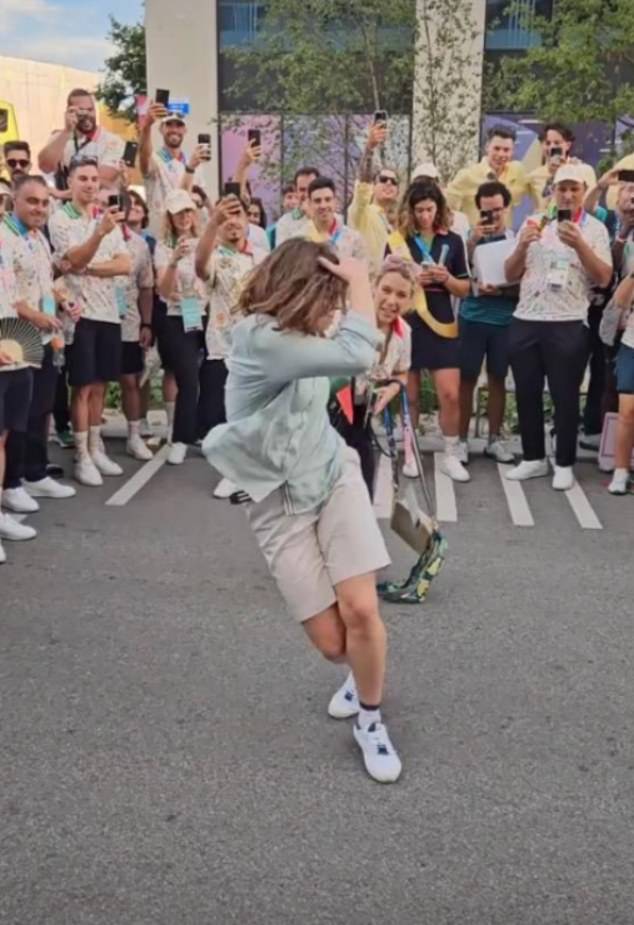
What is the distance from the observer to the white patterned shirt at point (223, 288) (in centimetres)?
652

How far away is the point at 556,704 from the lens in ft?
12.2

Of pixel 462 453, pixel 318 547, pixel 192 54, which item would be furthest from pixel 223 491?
pixel 192 54

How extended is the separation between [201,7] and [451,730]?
18.4m

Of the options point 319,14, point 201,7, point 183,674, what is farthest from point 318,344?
point 201,7

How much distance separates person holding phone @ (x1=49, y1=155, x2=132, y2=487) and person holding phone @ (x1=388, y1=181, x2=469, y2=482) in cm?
192

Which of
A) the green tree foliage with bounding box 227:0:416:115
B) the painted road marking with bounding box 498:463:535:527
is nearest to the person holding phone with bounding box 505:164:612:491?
the painted road marking with bounding box 498:463:535:527

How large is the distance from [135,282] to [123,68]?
22.9 meters

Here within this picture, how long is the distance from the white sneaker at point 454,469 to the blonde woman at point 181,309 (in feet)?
6.07

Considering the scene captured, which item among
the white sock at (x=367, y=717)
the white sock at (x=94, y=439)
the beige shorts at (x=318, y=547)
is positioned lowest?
the white sock at (x=367, y=717)

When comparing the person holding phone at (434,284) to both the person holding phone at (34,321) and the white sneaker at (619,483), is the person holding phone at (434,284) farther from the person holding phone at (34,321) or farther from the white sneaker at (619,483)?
the person holding phone at (34,321)

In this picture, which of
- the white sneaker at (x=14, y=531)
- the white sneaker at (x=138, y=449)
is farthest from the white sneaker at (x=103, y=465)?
the white sneaker at (x=14, y=531)

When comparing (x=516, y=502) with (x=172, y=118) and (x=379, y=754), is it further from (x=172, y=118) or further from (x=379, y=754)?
(x=172, y=118)

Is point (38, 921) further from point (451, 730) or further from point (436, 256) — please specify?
point (436, 256)

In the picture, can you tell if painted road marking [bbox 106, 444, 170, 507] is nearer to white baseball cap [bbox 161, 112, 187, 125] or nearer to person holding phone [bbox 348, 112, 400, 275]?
person holding phone [bbox 348, 112, 400, 275]
